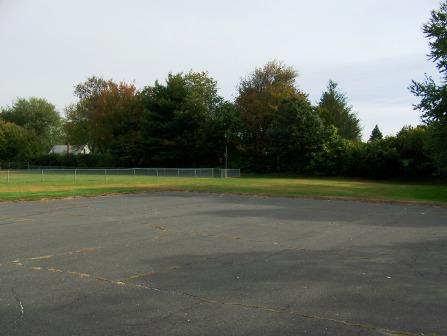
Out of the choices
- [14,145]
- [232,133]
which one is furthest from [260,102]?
[14,145]

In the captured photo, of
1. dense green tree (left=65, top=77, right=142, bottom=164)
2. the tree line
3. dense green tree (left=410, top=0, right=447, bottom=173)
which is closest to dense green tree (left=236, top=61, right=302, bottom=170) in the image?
the tree line

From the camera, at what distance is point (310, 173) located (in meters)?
60.6

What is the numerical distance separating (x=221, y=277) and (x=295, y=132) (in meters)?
54.2

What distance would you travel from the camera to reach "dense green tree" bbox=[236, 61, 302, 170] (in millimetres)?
66688

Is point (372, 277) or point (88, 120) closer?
point (372, 277)

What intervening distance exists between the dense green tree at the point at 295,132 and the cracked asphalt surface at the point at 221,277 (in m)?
46.3

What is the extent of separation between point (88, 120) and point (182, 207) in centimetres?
7287

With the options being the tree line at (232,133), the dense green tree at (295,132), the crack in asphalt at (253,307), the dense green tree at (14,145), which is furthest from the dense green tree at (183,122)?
the crack in asphalt at (253,307)

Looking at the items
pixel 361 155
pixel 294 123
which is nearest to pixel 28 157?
pixel 294 123

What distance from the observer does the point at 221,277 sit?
7613mm

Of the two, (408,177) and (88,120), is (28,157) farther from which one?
(408,177)

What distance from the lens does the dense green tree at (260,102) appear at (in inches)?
2625

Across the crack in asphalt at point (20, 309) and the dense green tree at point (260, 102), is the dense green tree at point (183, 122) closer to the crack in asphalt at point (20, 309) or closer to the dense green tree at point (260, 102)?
the dense green tree at point (260, 102)

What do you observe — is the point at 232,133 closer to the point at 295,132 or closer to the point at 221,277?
the point at 295,132
